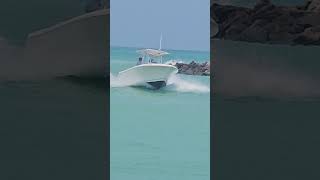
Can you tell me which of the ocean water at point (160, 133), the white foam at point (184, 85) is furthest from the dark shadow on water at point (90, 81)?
the white foam at point (184, 85)

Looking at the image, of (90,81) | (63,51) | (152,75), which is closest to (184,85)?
(152,75)

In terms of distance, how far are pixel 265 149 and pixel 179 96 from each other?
1028 mm

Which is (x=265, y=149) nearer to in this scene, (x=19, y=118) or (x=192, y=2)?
(x=192, y=2)

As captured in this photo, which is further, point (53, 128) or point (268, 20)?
point (268, 20)

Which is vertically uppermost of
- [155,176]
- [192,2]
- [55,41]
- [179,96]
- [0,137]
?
[192,2]

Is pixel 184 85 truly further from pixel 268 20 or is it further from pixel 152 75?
pixel 268 20

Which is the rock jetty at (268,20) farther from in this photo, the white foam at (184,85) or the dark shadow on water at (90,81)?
the dark shadow on water at (90,81)

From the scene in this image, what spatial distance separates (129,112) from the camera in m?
6.33

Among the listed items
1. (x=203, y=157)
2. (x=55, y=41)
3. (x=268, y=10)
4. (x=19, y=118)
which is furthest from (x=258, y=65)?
(x=19, y=118)

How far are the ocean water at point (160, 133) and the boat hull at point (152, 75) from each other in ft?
0.24

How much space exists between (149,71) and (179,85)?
0.34 m

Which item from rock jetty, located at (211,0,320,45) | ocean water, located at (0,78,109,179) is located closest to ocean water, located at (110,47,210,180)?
ocean water, located at (0,78,109,179)

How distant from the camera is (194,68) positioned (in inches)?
250

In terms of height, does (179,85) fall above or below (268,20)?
below
